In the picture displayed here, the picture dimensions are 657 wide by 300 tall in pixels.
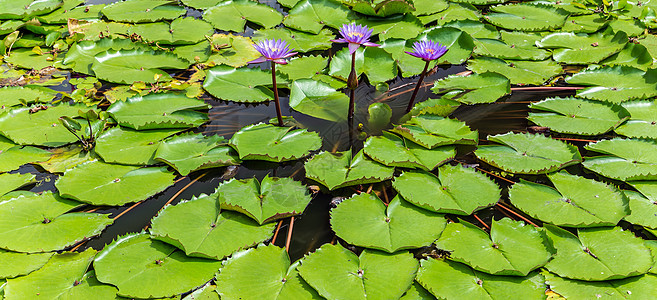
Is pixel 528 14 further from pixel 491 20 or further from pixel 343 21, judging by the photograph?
pixel 343 21

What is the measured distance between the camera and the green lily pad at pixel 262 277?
244 cm

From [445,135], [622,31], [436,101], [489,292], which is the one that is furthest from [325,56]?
[622,31]

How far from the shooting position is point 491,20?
573 centimetres

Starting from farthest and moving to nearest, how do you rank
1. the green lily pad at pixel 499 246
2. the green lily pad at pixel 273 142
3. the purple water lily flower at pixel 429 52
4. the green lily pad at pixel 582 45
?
the green lily pad at pixel 582 45, the purple water lily flower at pixel 429 52, the green lily pad at pixel 273 142, the green lily pad at pixel 499 246

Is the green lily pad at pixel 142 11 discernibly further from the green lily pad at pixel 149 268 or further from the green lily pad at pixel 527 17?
the green lily pad at pixel 527 17

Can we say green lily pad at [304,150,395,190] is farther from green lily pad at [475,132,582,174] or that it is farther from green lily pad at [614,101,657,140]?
green lily pad at [614,101,657,140]

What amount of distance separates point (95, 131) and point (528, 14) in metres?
6.11

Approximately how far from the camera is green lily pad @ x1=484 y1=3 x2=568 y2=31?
18.5 ft

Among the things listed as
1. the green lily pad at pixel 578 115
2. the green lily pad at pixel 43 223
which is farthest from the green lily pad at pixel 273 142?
the green lily pad at pixel 578 115

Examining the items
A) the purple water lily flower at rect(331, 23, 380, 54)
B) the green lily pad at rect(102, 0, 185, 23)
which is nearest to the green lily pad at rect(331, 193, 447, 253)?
the purple water lily flower at rect(331, 23, 380, 54)

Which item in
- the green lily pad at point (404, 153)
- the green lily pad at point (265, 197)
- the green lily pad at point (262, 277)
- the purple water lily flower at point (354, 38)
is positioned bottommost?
the green lily pad at point (262, 277)

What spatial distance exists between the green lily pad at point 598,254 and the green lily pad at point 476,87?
5.90 ft

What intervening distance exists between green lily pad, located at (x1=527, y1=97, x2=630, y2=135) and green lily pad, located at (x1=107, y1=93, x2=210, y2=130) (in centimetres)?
353

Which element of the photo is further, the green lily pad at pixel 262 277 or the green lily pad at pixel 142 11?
the green lily pad at pixel 142 11
